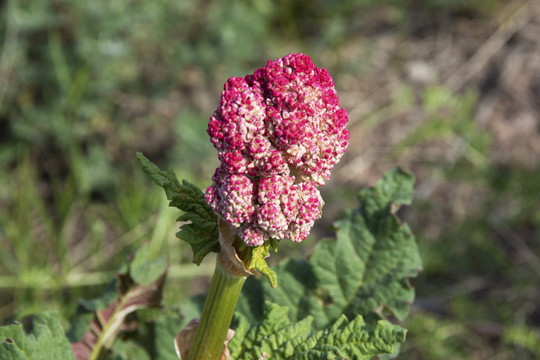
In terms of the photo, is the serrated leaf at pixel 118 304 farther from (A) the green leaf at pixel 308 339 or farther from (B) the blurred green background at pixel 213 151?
(B) the blurred green background at pixel 213 151

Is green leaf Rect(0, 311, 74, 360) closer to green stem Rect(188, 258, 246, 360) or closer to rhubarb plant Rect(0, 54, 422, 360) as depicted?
rhubarb plant Rect(0, 54, 422, 360)

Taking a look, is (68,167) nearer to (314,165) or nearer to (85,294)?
(85,294)

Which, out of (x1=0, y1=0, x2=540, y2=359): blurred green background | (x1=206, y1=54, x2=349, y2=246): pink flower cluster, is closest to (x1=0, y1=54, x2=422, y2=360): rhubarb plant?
(x1=206, y1=54, x2=349, y2=246): pink flower cluster

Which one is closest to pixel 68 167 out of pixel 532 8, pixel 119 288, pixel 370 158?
pixel 370 158

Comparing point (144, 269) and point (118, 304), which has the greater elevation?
point (144, 269)

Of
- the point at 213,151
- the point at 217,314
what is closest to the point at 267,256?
the point at 217,314

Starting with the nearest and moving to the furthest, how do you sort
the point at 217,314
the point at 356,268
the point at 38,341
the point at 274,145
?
1. the point at 274,145
2. the point at 217,314
3. the point at 38,341
4. the point at 356,268

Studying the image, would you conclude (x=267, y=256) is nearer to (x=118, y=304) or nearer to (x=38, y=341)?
(x=38, y=341)
